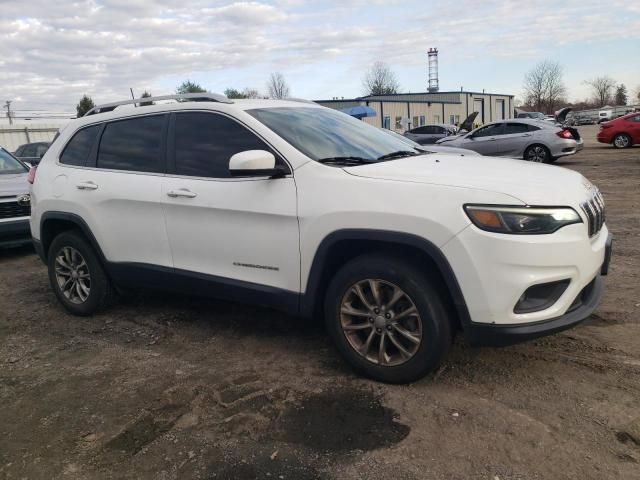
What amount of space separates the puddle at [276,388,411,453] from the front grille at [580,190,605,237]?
1.55 metres

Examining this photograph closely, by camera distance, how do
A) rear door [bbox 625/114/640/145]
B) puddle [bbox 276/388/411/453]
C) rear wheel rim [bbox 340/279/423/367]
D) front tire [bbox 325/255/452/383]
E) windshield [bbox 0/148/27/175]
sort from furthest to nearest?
rear door [bbox 625/114/640/145], windshield [bbox 0/148/27/175], rear wheel rim [bbox 340/279/423/367], front tire [bbox 325/255/452/383], puddle [bbox 276/388/411/453]

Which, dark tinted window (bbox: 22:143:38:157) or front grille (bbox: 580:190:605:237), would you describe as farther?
dark tinted window (bbox: 22:143:38:157)

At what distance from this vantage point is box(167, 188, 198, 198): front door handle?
3873 millimetres

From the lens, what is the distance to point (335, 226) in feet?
10.6

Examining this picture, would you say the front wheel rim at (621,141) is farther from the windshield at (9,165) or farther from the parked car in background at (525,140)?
the windshield at (9,165)

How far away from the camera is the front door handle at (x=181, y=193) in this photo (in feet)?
12.7

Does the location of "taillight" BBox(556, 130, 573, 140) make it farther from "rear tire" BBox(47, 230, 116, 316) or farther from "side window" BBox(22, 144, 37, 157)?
"side window" BBox(22, 144, 37, 157)

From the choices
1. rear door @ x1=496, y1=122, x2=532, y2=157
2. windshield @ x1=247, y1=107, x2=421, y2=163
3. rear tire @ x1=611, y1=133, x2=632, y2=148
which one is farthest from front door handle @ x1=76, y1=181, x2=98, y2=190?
rear tire @ x1=611, y1=133, x2=632, y2=148

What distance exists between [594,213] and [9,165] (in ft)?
27.7

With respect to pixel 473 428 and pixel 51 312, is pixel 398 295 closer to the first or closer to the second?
pixel 473 428

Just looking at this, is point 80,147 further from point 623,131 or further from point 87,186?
point 623,131

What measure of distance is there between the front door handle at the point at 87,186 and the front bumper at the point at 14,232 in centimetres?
335

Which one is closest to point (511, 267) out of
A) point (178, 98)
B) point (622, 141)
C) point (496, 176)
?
point (496, 176)

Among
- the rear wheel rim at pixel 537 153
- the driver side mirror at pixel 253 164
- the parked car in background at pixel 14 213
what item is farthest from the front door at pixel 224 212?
the rear wheel rim at pixel 537 153
